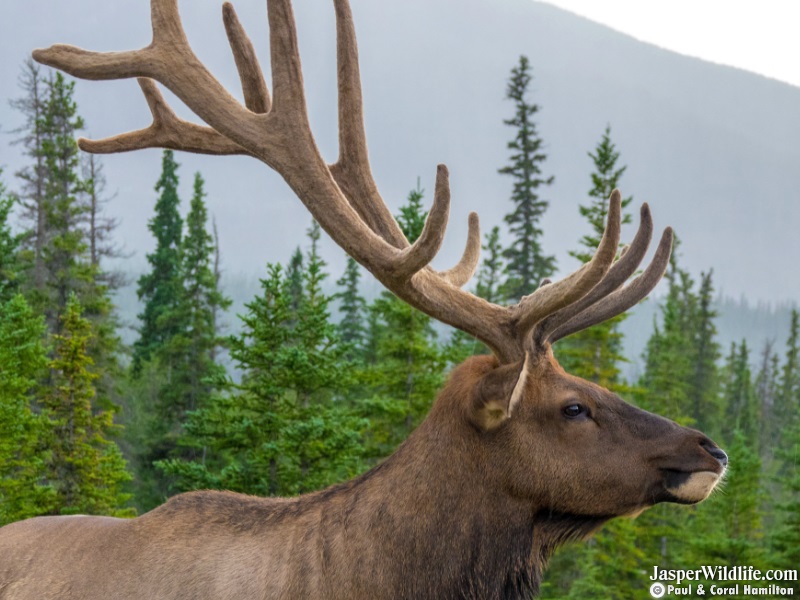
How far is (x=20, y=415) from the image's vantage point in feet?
52.0

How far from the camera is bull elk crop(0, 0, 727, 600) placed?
3.44 metres

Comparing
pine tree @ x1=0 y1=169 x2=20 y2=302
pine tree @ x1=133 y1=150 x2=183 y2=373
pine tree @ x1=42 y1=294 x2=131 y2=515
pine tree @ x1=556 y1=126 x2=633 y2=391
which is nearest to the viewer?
pine tree @ x1=42 y1=294 x2=131 y2=515

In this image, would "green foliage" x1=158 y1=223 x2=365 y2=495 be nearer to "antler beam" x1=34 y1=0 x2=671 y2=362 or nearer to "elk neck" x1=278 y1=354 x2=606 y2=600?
"antler beam" x1=34 y1=0 x2=671 y2=362

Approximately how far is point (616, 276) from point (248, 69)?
7.95ft

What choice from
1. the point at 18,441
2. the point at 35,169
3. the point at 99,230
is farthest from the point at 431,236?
the point at 99,230

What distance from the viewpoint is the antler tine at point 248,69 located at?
176 inches

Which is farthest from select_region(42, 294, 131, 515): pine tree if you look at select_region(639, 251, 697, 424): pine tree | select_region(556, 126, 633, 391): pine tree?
select_region(639, 251, 697, 424): pine tree

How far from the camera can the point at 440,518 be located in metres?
3.47

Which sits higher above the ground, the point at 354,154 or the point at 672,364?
the point at 672,364

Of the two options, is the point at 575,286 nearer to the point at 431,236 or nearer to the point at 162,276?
→ the point at 431,236

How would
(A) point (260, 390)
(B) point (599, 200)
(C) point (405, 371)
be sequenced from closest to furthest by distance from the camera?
(A) point (260, 390), (C) point (405, 371), (B) point (599, 200)

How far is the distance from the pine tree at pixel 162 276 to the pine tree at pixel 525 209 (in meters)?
17.6

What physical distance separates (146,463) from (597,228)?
1940 centimetres

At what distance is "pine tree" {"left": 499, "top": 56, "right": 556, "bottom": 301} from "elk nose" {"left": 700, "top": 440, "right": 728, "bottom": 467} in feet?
110
